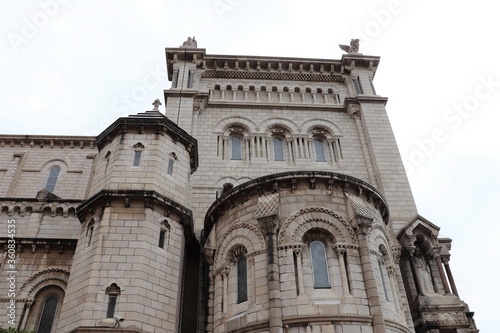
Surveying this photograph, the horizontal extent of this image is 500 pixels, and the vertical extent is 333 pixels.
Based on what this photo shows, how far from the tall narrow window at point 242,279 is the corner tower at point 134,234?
2.62m

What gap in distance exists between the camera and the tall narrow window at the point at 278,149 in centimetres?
2512

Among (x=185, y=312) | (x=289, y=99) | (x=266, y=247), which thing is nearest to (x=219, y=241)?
(x=266, y=247)

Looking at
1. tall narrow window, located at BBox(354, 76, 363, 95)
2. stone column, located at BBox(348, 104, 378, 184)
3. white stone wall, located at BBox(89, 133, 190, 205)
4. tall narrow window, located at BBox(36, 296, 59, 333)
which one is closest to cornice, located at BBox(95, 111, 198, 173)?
white stone wall, located at BBox(89, 133, 190, 205)

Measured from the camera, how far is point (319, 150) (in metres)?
26.0

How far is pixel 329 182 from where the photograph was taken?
16.2 m

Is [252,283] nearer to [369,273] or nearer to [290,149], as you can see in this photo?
[369,273]

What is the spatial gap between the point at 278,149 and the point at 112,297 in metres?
14.6

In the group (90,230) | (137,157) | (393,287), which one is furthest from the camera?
(137,157)

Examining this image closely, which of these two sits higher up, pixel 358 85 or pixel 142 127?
pixel 358 85

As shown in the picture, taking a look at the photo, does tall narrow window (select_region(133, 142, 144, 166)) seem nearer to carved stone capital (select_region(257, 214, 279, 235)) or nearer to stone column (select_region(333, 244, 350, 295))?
carved stone capital (select_region(257, 214, 279, 235))

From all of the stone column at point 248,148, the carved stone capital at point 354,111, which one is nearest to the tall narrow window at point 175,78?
the stone column at point 248,148

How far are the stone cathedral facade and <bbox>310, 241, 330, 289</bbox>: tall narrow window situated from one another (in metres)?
0.04

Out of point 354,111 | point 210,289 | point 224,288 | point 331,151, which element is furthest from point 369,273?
point 354,111

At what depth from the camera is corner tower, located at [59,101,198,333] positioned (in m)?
14.1
